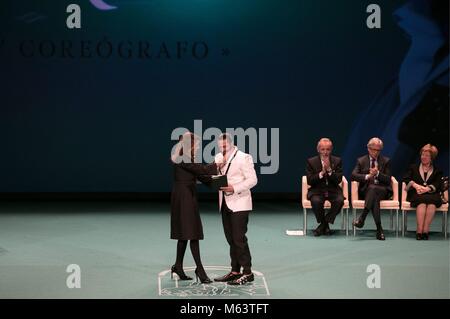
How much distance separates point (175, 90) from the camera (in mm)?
12141

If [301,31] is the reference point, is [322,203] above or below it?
below

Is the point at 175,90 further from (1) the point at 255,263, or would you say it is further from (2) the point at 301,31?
(1) the point at 255,263

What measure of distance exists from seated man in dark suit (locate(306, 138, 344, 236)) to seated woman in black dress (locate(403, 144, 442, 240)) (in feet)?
2.63

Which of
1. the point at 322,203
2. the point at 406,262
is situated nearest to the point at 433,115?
the point at 322,203

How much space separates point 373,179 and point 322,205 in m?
0.65

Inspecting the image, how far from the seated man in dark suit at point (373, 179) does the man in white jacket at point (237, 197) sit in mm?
2752

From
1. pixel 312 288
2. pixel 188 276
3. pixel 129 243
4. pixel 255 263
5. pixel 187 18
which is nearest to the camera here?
pixel 312 288

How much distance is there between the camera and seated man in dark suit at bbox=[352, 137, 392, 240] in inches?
376

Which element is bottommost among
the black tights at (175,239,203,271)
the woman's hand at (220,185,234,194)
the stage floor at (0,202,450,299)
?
the stage floor at (0,202,450,299)

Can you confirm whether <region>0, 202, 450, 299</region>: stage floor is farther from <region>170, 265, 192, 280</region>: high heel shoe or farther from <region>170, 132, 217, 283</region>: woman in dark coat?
<region>170, 132, 217, 283</region>: woman in dark coat

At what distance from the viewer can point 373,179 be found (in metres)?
9.61

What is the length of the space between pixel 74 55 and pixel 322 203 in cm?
448

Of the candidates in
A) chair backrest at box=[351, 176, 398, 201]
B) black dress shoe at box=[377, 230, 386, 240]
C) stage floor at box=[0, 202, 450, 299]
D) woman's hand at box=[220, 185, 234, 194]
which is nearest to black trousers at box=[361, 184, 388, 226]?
chair backrest at box=[351, 176, 398, 201]

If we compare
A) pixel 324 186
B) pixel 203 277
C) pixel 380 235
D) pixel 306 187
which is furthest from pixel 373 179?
pixel 203 277
